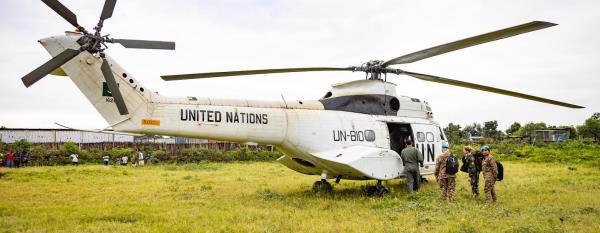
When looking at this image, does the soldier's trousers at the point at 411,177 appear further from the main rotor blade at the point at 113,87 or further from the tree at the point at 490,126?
the tree at the point at 490,126

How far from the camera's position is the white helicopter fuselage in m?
9.35

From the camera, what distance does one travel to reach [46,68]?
773 centimetres

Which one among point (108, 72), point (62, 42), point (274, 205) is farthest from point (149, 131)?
point (274, 205)

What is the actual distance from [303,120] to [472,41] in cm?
438

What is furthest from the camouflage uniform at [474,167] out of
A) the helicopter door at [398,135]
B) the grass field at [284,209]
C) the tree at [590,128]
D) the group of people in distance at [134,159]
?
the tree at [590,128]

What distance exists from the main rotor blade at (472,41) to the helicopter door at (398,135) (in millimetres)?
2804

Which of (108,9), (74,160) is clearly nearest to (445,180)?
(108,9)

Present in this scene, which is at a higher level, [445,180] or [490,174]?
[490,174]

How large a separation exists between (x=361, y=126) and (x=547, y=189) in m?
5.72

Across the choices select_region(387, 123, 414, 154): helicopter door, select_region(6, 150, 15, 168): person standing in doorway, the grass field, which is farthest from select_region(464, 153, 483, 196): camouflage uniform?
select_region(6, 150, 15, 168): person standing in doorway

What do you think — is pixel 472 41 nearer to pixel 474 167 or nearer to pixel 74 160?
pixel 474 167

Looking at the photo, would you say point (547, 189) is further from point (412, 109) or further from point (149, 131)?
point (149, 131)

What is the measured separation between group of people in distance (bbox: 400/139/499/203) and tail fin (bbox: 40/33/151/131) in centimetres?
670

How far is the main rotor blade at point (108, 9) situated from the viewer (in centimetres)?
830
